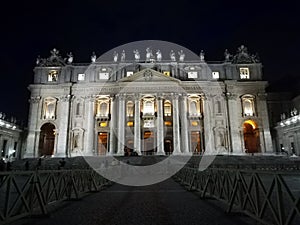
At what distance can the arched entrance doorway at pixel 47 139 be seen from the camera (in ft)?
179

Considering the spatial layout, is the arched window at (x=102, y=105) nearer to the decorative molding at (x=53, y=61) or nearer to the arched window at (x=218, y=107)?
the decorative molding at (x=53, y=61)

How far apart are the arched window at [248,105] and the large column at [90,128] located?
3169 cm

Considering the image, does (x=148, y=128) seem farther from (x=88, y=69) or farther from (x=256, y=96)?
(x=256, y=96)

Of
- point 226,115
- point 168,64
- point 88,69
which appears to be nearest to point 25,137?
point 88,69

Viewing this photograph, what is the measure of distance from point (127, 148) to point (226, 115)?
69.8 feet

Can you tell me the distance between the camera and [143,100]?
50875 millimetres

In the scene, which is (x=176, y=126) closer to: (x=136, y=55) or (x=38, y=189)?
(x=136, y=55)

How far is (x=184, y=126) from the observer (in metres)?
47.9

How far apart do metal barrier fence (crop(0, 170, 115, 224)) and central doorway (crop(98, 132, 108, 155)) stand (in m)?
37.1

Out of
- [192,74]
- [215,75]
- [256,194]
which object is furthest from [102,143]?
[256,194]

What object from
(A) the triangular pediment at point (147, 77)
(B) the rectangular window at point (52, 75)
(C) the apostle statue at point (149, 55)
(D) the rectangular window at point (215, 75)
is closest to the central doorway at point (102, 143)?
(A) the triangular pediment at point (147, 77)

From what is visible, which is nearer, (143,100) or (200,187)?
(200,187)

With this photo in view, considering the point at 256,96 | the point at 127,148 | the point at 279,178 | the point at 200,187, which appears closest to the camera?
the point at 279,178

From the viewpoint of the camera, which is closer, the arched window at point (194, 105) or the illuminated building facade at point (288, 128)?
the illuminated building facade at point (288, 128)
